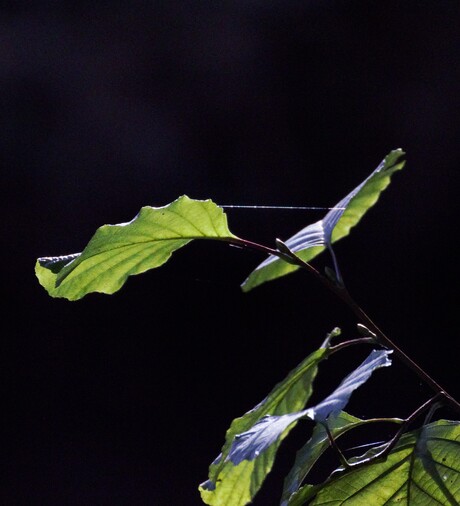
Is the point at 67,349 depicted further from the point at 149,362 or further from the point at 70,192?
the point at 70,192

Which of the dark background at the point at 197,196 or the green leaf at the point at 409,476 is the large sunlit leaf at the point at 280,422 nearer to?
the green leaf at the point at 409,476

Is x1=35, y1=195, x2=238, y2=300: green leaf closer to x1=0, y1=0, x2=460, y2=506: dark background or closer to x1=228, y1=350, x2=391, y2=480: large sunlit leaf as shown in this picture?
x1=228, y1=350, x2=391, y2=480: large sunlit leaf

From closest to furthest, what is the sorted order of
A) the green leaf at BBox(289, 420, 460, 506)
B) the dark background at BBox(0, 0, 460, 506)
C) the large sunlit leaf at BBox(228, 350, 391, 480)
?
the large sunlit leaf at BBox(228, 350, 391, 480)
the green leaf at BBox(289, 420, 460, 506)
the dark background at BBox(0, 0, 460, 506)

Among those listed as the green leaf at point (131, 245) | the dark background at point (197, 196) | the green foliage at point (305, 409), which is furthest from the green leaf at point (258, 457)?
the dark background at point (197, 196)

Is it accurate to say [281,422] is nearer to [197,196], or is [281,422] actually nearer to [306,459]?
[306,459]

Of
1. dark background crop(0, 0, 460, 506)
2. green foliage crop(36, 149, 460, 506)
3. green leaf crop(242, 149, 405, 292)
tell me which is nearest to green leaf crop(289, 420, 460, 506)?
green foliage crop(36, 149, 460, 506)

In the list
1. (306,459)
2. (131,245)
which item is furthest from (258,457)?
(131,245)
